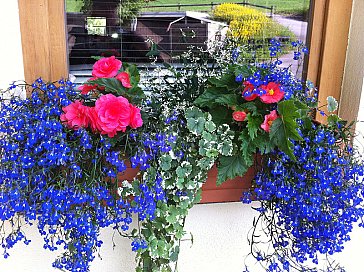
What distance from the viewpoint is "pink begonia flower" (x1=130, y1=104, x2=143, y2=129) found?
1037 millimetres

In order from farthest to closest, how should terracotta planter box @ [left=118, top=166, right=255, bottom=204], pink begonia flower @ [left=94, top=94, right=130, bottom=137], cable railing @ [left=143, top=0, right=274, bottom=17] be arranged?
1. cable railing @ [left=143, top=0, right=274, bottom=17]
2. terracotta planter box @ [left=118, top=166, right=255, bottom=204]
3. pink begonia flower @ [left=94, top=94, right=130, bottom=137]

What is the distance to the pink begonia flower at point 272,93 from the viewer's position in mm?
1072

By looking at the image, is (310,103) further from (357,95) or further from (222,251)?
(222,251)

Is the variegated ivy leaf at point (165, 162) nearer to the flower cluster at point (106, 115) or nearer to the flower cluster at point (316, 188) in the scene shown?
the flower cluster at point (106, 115)

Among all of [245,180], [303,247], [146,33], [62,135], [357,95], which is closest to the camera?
[62,135]

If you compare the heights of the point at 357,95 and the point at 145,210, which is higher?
the point at 357,95

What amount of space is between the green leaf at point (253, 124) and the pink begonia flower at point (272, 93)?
0.05m

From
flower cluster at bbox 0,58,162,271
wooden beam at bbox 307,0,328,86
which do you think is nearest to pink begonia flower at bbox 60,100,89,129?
flower cluster at bbox 0,58,162,271

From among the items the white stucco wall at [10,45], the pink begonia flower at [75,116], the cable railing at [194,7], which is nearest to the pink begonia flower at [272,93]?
the pink begonia flower at [75,116]

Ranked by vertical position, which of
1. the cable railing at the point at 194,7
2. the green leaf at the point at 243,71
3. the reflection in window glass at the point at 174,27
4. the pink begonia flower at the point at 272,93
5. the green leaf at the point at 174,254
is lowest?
the green leaf at the point at 174,254

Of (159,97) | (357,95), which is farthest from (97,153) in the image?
(357,95)

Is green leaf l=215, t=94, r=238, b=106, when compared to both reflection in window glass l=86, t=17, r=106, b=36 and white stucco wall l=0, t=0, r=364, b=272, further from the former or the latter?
reflection in window glass l=86, t=17, r=106, b=36

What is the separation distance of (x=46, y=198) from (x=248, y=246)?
27.5 inches

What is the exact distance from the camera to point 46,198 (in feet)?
3.41
